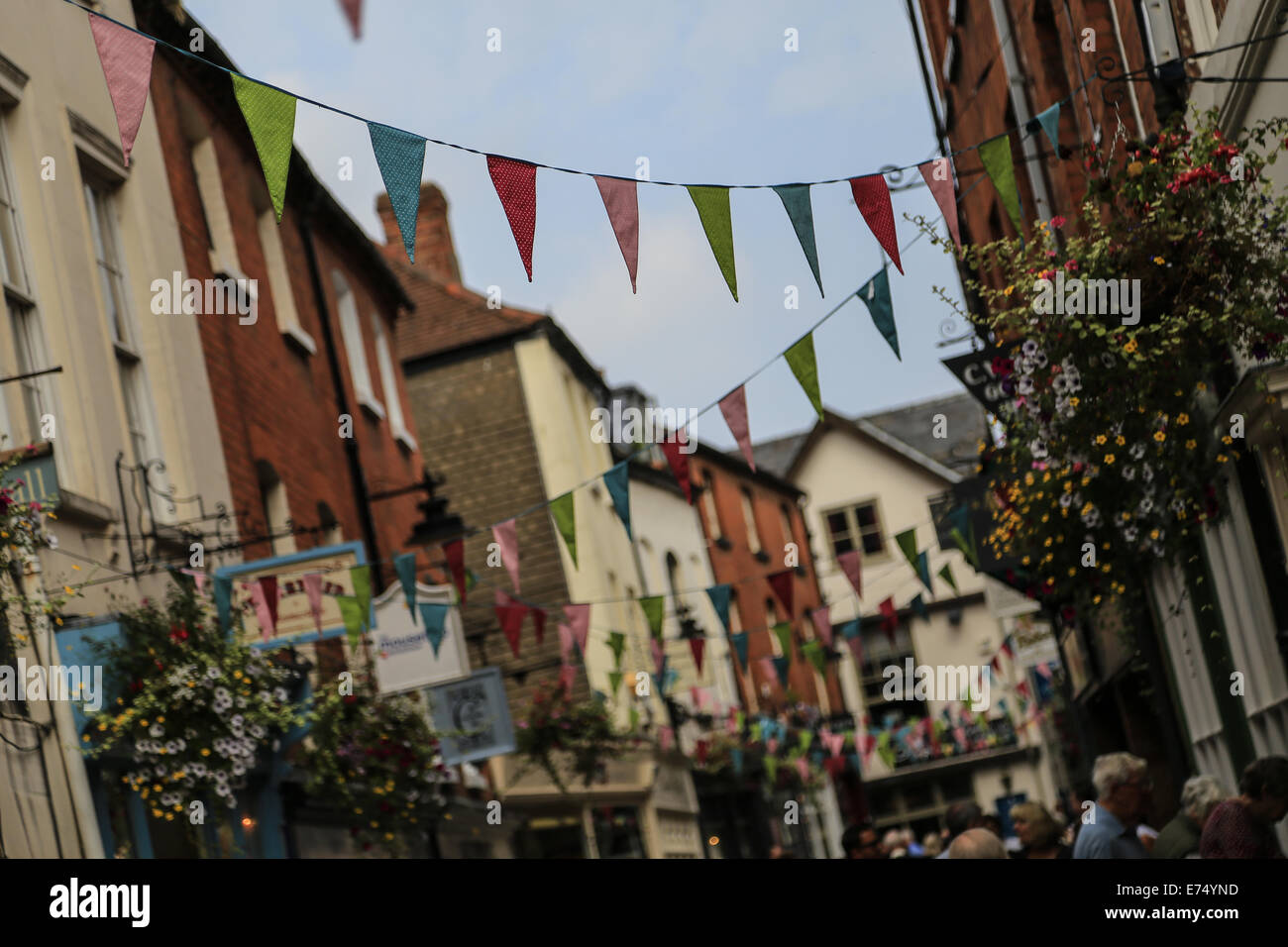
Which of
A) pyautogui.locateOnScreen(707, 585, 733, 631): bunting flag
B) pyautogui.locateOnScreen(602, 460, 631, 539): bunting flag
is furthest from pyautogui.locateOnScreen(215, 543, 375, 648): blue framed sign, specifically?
pyautogui.locateOnScreen(707, 585, 733, 631): bunting flag

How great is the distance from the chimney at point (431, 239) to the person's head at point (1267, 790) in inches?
975

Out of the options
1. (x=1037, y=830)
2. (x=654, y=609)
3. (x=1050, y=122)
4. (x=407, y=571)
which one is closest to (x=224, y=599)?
(x=407, y=571)

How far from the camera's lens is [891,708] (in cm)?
4422

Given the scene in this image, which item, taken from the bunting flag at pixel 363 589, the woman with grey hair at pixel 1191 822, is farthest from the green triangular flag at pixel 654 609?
the woman with grey hair at pixel 1191 822

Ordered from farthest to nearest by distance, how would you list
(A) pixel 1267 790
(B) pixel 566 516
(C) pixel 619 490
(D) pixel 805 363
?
(B) pixel 566 516
(C) pixel 619 490
(D) pixel 805 363
(A) pixel 1267 790

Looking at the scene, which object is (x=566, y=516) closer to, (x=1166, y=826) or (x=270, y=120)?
(x=1166, y=826)

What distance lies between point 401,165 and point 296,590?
213 inches

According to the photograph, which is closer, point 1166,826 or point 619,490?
point 1166,826

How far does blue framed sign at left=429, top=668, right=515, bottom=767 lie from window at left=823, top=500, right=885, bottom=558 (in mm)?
31038

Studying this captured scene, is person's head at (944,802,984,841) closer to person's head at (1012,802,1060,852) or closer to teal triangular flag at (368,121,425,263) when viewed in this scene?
person's head at (1012,802,1060,852)

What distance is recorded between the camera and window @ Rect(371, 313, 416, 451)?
1955cm

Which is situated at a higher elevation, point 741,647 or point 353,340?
point 353,340

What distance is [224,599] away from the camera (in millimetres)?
10109

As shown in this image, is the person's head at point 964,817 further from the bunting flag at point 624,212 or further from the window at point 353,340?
the window at point 353,340
